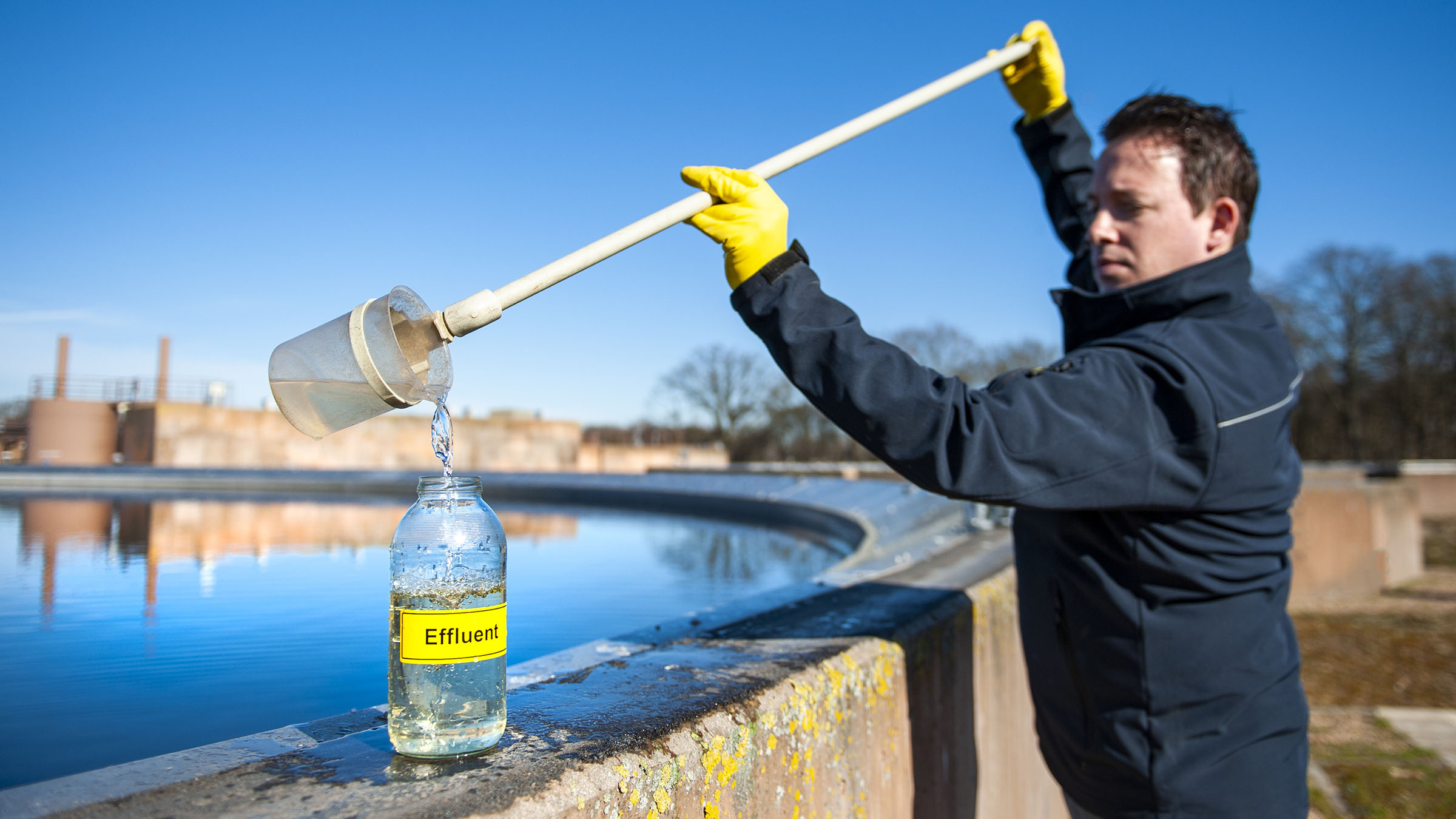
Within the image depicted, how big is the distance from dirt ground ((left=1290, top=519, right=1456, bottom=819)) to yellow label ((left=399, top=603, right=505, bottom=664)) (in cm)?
383

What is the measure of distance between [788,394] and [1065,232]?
33.2m

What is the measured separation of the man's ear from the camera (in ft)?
5.68

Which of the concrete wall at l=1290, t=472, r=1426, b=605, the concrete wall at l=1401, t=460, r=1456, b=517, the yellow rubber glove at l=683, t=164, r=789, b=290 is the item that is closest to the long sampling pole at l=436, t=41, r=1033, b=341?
the yellow rubber glove at l=683, t=164, r=789, b=290

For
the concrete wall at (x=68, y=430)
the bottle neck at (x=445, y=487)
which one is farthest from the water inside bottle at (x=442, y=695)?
the concrete wall at (x=68, y=430)

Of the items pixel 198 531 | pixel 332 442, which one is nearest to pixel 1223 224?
pixel 198 531

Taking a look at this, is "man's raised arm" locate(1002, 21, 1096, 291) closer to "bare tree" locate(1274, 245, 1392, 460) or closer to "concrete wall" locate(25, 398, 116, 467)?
"concrete wall" locate(25, 398, 116, 467)

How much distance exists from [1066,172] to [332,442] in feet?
55.2

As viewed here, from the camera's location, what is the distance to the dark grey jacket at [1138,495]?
1.33m

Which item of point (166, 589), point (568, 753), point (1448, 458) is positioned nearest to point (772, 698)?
point (568, 753)

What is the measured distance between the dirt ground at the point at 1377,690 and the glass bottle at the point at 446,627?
3.81m

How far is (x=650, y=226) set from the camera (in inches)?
56.2

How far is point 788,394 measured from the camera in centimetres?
3581

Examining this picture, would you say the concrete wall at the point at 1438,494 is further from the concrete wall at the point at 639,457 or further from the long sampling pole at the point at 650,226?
the long sampling pole at the point at 650,226

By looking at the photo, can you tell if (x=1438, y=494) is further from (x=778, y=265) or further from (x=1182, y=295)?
(x=778, y=265)
